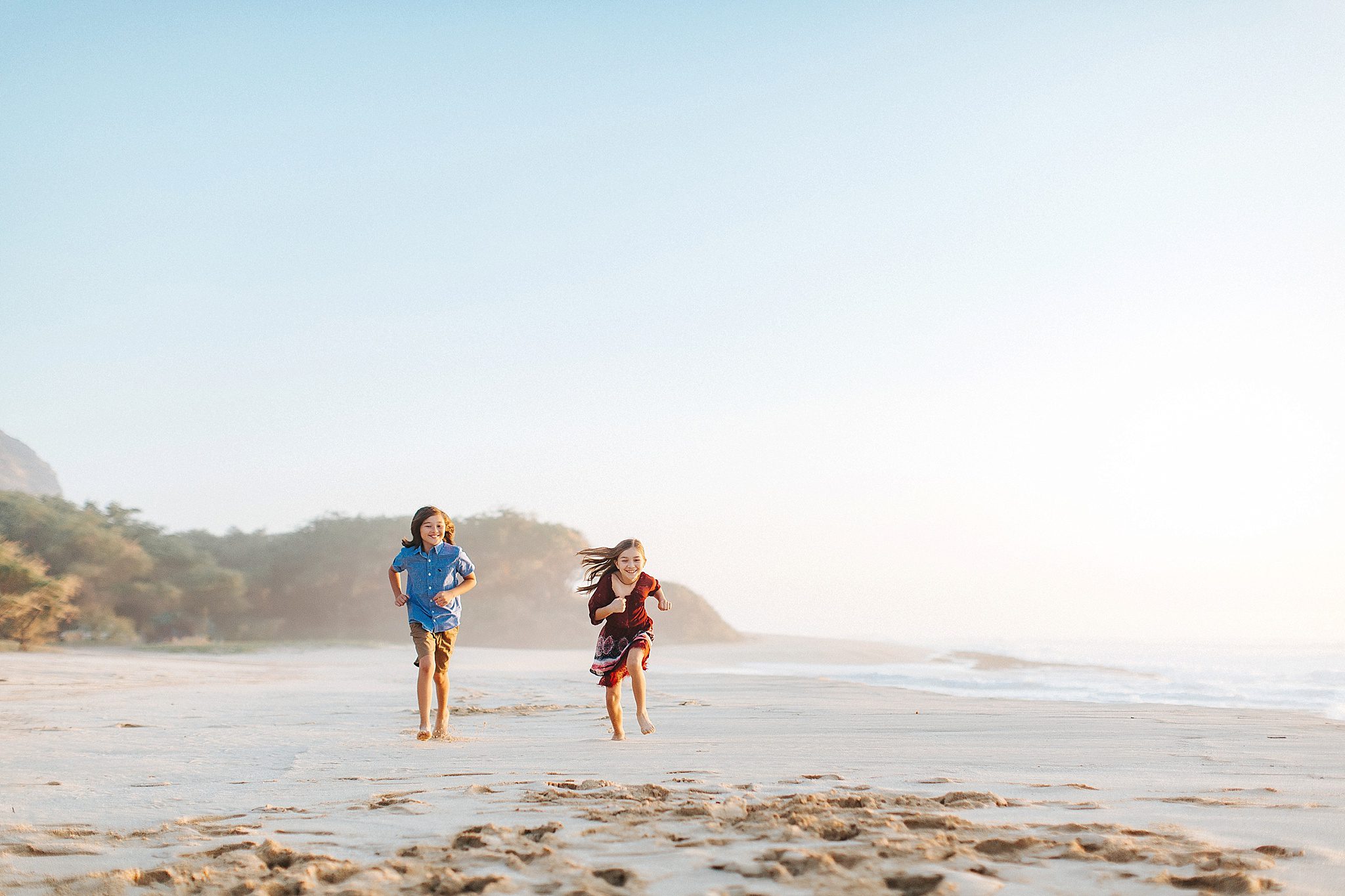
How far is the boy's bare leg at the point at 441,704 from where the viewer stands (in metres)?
5.22

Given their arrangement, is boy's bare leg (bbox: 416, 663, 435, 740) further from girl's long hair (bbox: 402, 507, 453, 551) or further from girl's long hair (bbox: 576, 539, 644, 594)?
girl's long hair (bbox: 576, 539, 644, 594)

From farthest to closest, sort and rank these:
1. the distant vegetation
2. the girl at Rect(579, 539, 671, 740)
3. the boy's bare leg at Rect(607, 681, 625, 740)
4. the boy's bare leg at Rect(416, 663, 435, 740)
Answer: the distant vegetation < the girl at Rect(579, 539, 671, 740) < the boy's bare leg at Rect(416, 663, 435, 740) < the boy's bare leg at Rect(607, 681, 625, 740)

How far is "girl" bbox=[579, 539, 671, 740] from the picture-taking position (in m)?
5.62

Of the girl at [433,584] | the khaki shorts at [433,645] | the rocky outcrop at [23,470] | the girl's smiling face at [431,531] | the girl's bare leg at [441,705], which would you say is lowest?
the girl's bare leg at [441,705]

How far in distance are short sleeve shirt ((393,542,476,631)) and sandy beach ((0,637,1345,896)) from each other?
27.3 inches

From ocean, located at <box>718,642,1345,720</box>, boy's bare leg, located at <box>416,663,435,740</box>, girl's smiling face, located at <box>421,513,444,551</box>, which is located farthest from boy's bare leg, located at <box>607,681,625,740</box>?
ocean, located at <box>718,642,1345,720</box>

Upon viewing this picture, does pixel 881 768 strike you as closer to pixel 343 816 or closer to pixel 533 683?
pixel 343 816

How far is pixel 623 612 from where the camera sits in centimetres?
580

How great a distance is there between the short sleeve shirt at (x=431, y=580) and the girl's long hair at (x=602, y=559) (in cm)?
76

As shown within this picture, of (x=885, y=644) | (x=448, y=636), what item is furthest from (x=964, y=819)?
(x=885, y=644)

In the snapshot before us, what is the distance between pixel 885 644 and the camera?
70.7 ft

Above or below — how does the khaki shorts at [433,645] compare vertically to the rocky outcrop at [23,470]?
below

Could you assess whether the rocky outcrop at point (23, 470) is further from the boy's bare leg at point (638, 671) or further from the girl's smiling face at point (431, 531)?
the boy's bare leg at point (638, 671)


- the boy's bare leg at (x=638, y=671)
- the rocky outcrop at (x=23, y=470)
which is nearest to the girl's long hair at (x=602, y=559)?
the boy's bare leg at (x=638, y=671)
